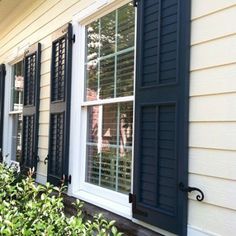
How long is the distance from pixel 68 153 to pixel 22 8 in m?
2.45

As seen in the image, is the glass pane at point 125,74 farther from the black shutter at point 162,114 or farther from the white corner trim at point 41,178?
the white corner trim at point 41,178

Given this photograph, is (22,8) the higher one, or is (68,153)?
(22,8)

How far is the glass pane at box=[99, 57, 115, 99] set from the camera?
3.12 meters

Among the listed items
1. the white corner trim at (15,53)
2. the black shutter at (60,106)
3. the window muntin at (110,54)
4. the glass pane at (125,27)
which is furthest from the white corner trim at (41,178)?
the glass pane at (125,27)

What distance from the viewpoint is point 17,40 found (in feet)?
18.2

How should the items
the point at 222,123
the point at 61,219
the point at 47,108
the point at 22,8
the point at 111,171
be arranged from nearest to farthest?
1. the point at 61,219
2. the point at 222,123
3. the point at 111,171
4. the point at 47,108
5. the point at 22,8

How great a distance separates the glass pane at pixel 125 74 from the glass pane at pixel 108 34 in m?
0.19

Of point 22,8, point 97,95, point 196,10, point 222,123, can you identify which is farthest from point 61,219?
point 22,8

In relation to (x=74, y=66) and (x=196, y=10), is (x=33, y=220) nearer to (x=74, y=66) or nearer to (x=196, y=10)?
(x=196, y=10)

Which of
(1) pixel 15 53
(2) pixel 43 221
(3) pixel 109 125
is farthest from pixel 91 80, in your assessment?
(1) pixel 15 53

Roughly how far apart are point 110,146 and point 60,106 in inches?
35.1

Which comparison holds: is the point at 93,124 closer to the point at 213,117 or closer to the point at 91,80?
the point at 91,80

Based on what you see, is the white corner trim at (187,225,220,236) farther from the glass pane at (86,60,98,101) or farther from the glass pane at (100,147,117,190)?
the glass pane at (86,60,98,101)

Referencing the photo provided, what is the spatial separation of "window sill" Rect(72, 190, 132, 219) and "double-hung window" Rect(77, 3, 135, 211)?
63 mm
